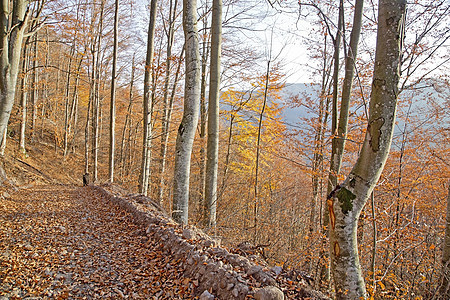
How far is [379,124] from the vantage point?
2.52 metres

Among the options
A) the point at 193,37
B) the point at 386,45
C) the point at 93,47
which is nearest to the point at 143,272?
the point at 386,45

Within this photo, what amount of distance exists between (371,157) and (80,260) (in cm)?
443

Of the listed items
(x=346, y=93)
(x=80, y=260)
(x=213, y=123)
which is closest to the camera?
(x=80, y=260)

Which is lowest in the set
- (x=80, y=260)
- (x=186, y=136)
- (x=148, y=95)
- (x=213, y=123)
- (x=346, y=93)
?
(x=80, y=260)

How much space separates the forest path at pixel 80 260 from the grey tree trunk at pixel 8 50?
256cm

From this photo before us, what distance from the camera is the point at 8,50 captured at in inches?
263

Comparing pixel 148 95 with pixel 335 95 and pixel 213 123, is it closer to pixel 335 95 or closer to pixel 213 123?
pixel 213 123

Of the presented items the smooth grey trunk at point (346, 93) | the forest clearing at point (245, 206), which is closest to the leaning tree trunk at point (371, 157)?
the forest clearing at point (245, 206)

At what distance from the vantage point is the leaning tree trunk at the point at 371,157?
251 centimetres

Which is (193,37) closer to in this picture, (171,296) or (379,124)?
(379,124)

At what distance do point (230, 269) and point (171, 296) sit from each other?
0.82m

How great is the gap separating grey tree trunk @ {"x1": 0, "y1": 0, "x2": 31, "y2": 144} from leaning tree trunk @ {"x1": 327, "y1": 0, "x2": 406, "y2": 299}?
780cm

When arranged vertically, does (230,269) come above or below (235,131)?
below

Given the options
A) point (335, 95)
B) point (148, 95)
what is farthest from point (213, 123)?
point (148, 95)
